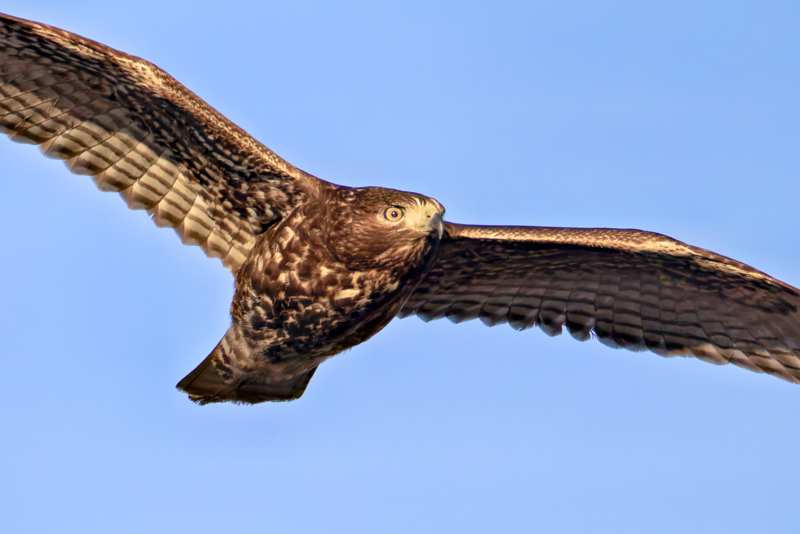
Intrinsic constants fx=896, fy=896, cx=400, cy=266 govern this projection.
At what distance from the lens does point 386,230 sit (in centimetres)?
761

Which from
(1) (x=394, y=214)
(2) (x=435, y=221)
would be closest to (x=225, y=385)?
(1) (x=394, y=214)

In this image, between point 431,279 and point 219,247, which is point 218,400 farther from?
point 431,279

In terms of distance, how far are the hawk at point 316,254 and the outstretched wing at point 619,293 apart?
0.05 feet

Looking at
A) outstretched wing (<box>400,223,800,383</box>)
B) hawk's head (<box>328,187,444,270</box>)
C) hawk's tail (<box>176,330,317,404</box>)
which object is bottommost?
hawk's tail (<box>176,330,317,404</box>)

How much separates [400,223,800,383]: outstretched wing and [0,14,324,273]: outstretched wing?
1984 millimetres

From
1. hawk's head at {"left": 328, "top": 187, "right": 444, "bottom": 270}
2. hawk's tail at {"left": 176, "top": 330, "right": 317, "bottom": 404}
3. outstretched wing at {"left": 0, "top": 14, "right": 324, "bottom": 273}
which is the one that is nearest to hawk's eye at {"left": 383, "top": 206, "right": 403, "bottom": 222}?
hawk's head at {"left": 328, "top": 187, "right": 444, "bottom": 270}

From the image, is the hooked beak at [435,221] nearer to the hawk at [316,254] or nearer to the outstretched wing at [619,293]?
the hawk at [316,254]

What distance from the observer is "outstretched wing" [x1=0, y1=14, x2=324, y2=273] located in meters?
7.80

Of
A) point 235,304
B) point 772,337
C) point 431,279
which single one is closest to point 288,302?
point 235,304

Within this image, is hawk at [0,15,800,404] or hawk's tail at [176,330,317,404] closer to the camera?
hawk at [0,15,800,404]

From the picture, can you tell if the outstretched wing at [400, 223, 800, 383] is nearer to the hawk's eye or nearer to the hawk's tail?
the hawk's eye

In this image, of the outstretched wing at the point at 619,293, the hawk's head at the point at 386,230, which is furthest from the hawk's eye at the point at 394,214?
the outstretched wing at the point at 619,293

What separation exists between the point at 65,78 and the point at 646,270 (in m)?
5.79

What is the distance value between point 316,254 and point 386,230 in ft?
2.30
